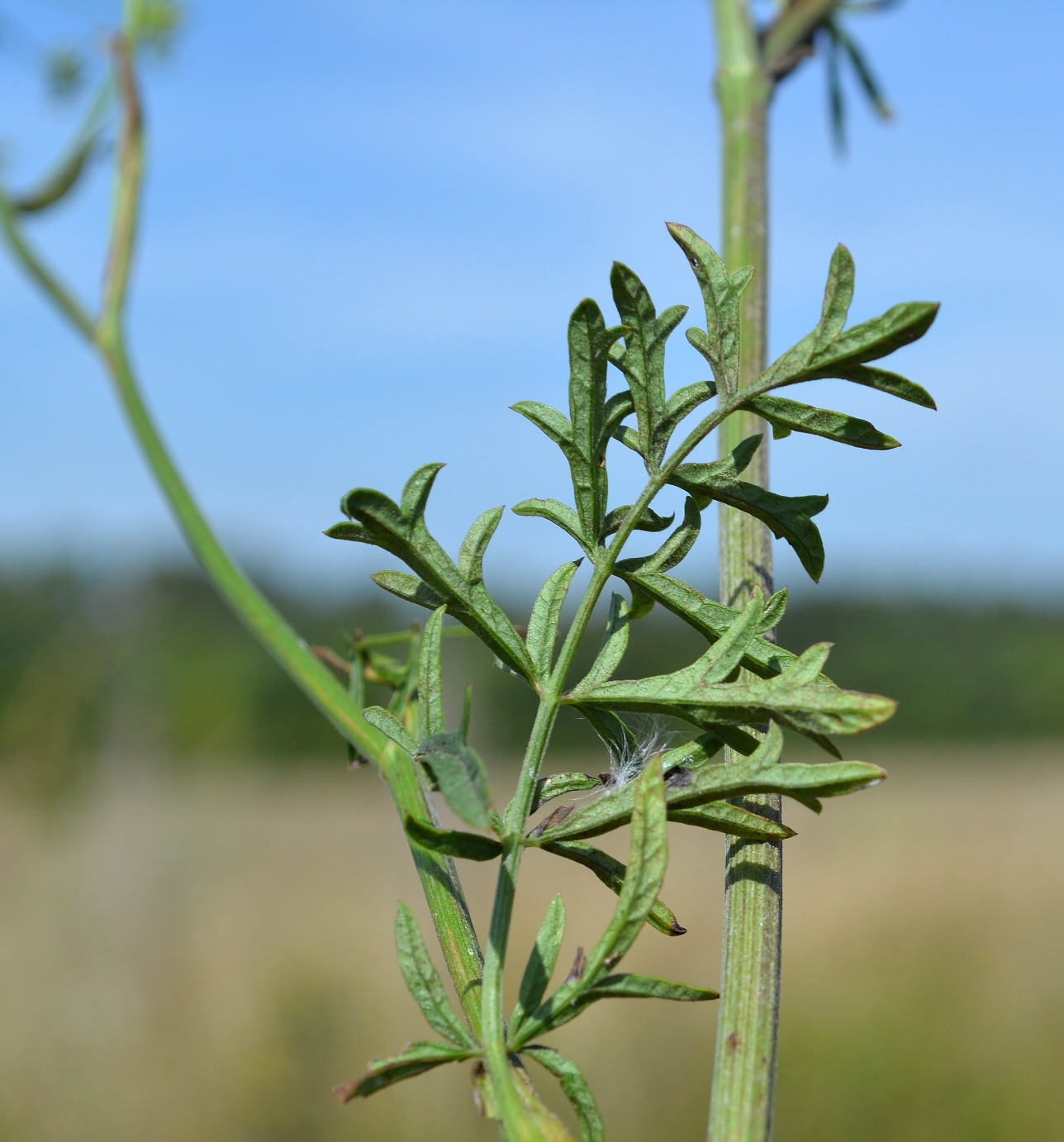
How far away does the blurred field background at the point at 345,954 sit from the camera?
19.3 ft

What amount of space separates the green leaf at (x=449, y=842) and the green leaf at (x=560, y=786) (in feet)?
0.09

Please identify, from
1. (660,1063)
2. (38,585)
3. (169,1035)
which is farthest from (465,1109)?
(38,585)

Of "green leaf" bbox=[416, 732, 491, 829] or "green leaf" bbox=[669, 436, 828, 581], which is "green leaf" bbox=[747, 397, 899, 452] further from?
"green leaf" bbox=[416, 732, 491, 829]

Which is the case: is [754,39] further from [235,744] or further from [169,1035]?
[235,744]

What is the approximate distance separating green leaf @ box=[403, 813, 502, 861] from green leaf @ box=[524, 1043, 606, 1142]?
0.08 m

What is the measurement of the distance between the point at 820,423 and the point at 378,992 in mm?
7205

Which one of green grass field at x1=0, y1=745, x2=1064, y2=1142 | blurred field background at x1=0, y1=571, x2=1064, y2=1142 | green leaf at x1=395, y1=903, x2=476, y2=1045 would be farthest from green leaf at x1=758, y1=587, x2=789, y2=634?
green grass field at x1=0, y1=745, x2=1064, y2=1142

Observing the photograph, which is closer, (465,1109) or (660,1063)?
(465,1109)

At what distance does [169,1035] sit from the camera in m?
6.82

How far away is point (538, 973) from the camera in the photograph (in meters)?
A: 0.44

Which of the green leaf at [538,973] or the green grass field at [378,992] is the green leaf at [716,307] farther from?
the green grass field at [378,992]

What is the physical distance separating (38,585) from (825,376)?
947 inches

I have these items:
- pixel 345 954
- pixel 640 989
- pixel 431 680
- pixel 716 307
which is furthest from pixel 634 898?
pixel 345 954

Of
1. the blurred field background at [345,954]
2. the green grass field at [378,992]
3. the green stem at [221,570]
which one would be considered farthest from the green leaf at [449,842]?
the green grass field at [378,992]
